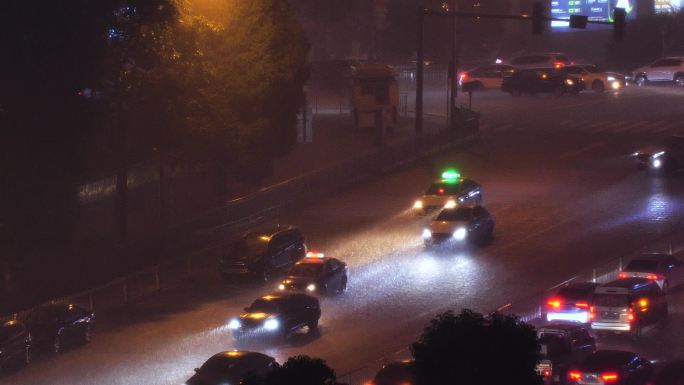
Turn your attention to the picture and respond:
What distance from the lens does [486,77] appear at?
220 feet

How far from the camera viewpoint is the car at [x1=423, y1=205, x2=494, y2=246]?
3288 cm

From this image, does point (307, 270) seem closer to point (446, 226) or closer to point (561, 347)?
point (446, 226)

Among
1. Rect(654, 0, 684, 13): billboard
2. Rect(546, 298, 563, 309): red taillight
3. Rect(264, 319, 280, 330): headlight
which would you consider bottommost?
Rect(264, 319, 280, 330): headlight

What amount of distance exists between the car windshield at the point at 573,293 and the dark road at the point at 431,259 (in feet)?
2.47

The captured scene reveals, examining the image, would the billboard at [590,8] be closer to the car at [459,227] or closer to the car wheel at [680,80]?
the car wheel at [680,80]

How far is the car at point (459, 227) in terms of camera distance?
3288 cm

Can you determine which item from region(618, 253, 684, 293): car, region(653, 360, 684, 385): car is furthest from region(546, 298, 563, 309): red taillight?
region(653, 360, 684, 385): car

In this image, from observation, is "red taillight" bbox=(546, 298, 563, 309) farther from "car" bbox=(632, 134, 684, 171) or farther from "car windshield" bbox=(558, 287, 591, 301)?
"car" bbox=(632, 134, 684, 171)

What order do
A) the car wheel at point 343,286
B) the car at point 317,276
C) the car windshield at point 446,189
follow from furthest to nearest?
the car windshield at point 446,189 < the car wheel at point 343,286 < the car at point 317,276

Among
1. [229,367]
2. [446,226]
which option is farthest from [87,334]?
[446,226]

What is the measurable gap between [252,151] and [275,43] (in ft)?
13.3

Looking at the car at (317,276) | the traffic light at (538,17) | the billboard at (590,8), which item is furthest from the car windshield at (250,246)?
the billboard at (590,8)

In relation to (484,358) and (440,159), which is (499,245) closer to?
(440,159)

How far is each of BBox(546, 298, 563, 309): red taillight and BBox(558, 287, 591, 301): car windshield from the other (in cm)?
17
